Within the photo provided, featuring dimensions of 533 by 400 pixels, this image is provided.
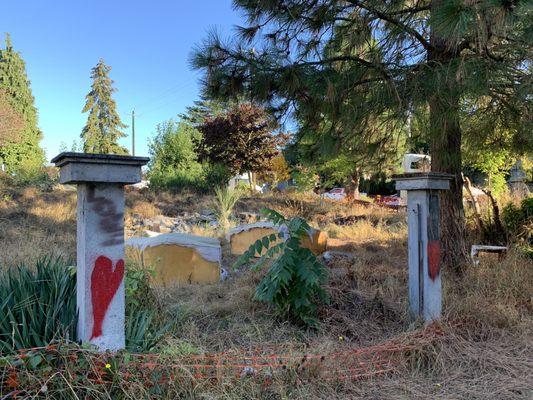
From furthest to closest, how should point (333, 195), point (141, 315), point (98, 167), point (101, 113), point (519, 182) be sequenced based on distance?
point (101, 113) → point (333, 195) → point (519, 182) → point (141, 315) → point (98, 167)

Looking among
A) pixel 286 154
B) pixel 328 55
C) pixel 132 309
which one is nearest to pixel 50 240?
pixel 286 154

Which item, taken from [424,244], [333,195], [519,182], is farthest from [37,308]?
[333,195]

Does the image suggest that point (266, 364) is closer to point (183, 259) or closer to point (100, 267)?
point (100, 267)

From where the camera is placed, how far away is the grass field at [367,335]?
245cm

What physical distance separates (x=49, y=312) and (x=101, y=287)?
15.9 inches

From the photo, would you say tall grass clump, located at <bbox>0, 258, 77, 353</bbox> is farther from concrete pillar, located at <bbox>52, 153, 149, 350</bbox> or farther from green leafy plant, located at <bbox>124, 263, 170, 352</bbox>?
green leafy plant, located at <bbox>124, 263, 170, 352</bbox>

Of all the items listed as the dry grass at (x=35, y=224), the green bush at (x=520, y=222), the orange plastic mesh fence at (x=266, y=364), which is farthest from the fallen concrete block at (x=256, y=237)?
the orange plastic mesh fence at (x=266, y=364)

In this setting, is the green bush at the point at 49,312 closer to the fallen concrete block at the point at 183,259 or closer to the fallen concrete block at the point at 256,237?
the fallen concrete block at the point at 183,259

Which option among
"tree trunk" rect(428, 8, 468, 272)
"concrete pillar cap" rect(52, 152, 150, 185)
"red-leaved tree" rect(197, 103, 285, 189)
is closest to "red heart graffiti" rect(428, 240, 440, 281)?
"tree trunk" rect(428, 8, 468, 272)

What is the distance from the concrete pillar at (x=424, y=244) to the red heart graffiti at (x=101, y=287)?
252cm

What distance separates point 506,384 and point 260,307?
1.94m

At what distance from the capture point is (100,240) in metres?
2.44

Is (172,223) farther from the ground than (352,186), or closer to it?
closer to it

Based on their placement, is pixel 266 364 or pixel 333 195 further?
pixel 333 195
